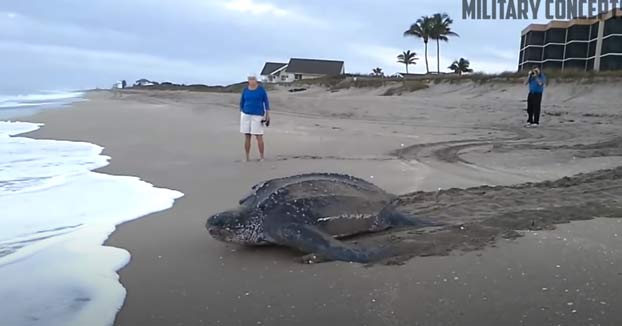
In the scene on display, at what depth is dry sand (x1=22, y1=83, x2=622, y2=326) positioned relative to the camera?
247cm

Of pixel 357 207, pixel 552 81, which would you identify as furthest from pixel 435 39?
pixel 357 207

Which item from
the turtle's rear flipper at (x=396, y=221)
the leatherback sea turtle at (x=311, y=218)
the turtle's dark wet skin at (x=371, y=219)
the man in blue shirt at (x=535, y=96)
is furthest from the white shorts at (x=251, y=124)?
the man in blue shirt at (x=535, y=96)

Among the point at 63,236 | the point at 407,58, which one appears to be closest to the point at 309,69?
the point at 407,58

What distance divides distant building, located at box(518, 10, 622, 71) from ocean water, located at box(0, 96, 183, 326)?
2953 cm

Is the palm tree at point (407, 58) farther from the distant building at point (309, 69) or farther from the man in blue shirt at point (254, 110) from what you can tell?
the man in blue shirt at point (254, 110)

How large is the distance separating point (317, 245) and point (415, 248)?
0.58 metres

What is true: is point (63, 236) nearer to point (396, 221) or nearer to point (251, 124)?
point (396, 221)

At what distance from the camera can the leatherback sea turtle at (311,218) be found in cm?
330

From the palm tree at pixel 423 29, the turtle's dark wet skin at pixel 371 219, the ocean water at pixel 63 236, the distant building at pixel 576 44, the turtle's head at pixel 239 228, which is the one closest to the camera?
the ocean water at pixel 63 236

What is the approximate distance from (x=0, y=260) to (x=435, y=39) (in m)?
54.5

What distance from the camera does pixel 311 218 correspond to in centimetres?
348

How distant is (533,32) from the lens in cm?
3719

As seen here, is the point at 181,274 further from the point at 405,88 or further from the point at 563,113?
the point at 405,88

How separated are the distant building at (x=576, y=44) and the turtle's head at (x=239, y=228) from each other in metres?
30.6
